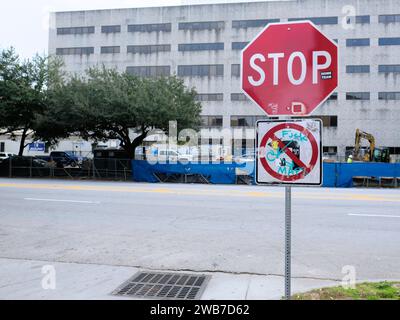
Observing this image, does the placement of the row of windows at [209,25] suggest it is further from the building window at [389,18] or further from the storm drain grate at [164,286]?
the storm drain grate at [164,286]

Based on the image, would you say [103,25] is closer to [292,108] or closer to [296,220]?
[296,220]

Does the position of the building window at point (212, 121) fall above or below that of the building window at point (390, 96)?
below

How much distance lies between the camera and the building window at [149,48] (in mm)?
55938

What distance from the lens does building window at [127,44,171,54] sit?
2202 inches

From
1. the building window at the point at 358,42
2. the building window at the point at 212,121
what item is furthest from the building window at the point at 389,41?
the building window at the point at 212,121

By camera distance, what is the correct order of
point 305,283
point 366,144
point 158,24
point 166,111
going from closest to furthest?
point 305,283 → point 166,111 → point 366,144 → point 158,24


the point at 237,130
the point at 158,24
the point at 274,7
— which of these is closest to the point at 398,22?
the point at 274,7

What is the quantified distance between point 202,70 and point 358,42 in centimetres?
2073

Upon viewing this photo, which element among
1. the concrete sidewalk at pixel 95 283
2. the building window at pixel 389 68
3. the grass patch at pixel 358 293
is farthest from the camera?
the building window at pixel 389 68

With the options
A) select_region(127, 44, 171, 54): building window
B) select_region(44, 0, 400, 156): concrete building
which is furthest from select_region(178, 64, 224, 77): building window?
select_region(127, 44, 171, 54): building window

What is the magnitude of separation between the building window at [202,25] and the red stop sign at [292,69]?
173 ft

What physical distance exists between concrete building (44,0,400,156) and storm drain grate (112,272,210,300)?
1855 inches

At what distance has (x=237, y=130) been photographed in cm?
5259

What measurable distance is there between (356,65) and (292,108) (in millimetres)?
51640
